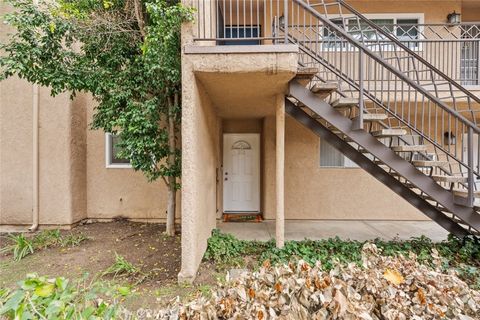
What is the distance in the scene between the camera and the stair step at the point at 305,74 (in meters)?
4.07

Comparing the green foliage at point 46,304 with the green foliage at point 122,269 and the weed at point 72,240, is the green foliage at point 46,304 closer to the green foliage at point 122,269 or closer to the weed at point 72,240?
the green foliage at point 122,269

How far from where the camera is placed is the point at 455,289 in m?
1.60

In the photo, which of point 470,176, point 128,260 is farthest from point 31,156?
point 470,176

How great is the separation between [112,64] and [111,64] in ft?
0.06

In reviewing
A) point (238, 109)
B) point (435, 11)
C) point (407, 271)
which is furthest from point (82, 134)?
point (435, 11)

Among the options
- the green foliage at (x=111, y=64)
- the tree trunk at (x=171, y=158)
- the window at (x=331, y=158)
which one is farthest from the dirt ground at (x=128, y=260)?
the window at (x=331, y=158)

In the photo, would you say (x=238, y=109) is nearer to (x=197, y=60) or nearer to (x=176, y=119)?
(x=176, y=119)

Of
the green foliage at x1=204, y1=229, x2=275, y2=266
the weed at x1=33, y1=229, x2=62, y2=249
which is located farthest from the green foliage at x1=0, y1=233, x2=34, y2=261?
the green foliage at x1=204, y1=229, x2=275, y2=266

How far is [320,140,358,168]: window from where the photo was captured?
23.3 ft

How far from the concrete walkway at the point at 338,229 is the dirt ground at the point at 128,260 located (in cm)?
152

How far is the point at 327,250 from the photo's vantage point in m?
4.74

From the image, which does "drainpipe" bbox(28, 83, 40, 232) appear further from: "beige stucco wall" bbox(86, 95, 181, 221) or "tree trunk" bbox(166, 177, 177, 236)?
"tree trunk" bbox(166, 177, 177, 236)

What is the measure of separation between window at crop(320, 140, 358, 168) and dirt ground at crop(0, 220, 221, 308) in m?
4.23

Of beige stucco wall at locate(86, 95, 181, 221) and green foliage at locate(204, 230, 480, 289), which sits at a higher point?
beige stucco wall at locate(86, 95, 181, 221)
